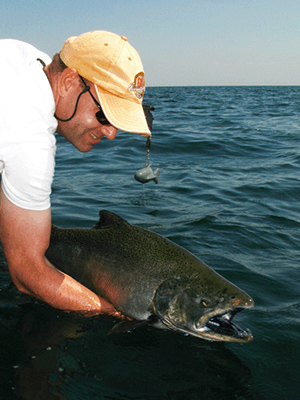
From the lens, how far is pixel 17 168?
2299 millimetres

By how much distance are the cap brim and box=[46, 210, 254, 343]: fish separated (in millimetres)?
1032

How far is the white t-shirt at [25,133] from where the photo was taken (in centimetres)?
228

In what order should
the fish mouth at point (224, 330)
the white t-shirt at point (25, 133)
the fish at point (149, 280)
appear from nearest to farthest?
the white t-shirt at point (25, 133)
the fish mouth at point (224, 330)
the fish at point (149, 280)

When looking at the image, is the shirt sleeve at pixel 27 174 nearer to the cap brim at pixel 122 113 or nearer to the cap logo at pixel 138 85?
the cap brim at pixel 122 113

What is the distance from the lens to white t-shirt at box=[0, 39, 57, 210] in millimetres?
2281

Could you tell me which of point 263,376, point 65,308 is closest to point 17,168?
point 65,308

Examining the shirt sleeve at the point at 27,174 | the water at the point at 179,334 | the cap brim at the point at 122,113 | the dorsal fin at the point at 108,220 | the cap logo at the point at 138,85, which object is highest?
the cap logo at the point at 138,85

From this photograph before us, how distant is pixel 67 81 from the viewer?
261 cm

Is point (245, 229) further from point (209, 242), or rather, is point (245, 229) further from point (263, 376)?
point (263, 376)

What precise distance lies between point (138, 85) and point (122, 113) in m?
0.22

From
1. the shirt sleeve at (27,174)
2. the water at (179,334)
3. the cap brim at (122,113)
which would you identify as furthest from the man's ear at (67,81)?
the water at (179,334)

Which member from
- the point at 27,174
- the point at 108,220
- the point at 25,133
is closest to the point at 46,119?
the point at 25,133

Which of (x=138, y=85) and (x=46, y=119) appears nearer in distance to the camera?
(x=46, y=119)

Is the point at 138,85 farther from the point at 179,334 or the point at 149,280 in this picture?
the point at 179,334
